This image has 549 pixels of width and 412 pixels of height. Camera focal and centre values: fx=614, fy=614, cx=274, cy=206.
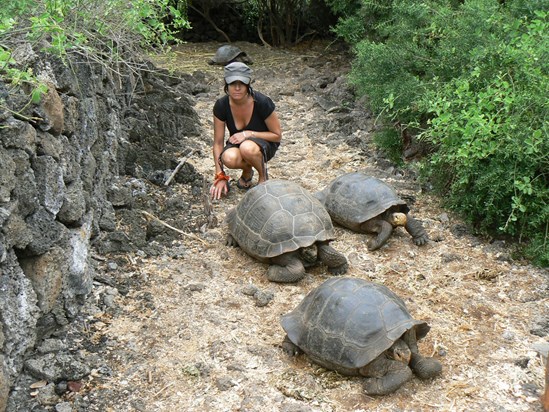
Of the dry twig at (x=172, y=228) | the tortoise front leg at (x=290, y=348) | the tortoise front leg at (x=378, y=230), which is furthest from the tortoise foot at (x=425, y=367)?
the dry twig at (x=172, y=228)

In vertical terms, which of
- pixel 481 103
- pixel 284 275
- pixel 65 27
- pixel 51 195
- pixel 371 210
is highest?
pixel 65 27

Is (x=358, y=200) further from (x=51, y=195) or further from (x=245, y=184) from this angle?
(x=51, y=195)

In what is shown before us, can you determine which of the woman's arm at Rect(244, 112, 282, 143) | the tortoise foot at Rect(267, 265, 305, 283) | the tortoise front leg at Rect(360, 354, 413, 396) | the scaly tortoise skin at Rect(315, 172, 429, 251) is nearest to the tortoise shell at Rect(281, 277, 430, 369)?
the tortoise front leg at Rect(360, 354, 413, 396)

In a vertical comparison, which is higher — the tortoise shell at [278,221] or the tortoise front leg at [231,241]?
the tortoise shell at [278,221]

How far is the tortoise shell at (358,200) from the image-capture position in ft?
16.2

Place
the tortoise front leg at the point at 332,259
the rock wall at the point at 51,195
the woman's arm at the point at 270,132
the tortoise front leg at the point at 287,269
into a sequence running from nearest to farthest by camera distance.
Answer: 1. the rock wall at the point at 51,195
2. the tortoise front leg at the point at 287,269
3. the tortoise front leg at the point at 332,259
4. the woman's arm at the point at 270,132

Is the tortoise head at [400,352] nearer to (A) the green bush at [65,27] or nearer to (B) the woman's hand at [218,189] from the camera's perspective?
(A) the green bush at [65,27]

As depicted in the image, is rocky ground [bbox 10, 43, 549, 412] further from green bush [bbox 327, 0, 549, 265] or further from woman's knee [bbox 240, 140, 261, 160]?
woman's knee [bbox 240, 140, 261, 160]

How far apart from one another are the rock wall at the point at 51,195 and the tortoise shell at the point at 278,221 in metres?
1.02

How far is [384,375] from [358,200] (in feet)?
→ 6.28

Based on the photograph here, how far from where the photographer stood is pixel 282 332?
388cm

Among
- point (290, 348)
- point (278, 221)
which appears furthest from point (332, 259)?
point (290, 348)

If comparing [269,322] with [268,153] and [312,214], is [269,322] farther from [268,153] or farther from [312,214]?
[268,153]

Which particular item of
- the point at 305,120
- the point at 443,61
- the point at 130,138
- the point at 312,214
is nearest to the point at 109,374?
the point at 312,214
